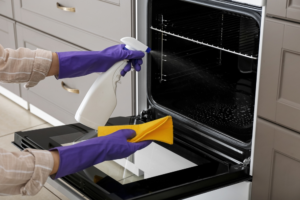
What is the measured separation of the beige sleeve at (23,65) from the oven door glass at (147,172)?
200 millimetres

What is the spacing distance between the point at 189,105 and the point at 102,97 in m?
0.41

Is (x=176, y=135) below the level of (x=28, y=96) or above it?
above

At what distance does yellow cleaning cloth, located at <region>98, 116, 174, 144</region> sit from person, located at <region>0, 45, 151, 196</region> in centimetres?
2

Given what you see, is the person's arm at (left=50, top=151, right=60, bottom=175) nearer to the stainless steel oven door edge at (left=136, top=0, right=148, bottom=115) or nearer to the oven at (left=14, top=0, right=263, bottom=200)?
the oven at (left=14, top=0, right=263, bottom=200)

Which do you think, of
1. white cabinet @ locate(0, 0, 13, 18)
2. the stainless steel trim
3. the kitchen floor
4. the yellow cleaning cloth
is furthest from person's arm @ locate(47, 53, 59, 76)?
white cabinet @ locate(0, 0, 13, 18)

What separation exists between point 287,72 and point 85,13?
1.07 metres

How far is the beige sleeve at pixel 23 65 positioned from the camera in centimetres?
133

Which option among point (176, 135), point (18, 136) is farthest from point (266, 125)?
point (18, 136)

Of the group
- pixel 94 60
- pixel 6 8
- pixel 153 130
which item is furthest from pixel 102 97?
pixel 6 8

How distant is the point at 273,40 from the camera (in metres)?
1.18

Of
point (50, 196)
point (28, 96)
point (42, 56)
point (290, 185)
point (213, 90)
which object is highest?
point (42, 56)

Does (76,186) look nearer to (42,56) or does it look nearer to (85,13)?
(42,56)

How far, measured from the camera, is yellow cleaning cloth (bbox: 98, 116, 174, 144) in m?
1.32

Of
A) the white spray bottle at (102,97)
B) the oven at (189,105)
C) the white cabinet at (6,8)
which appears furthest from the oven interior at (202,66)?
the white cabinet at (6,8)
